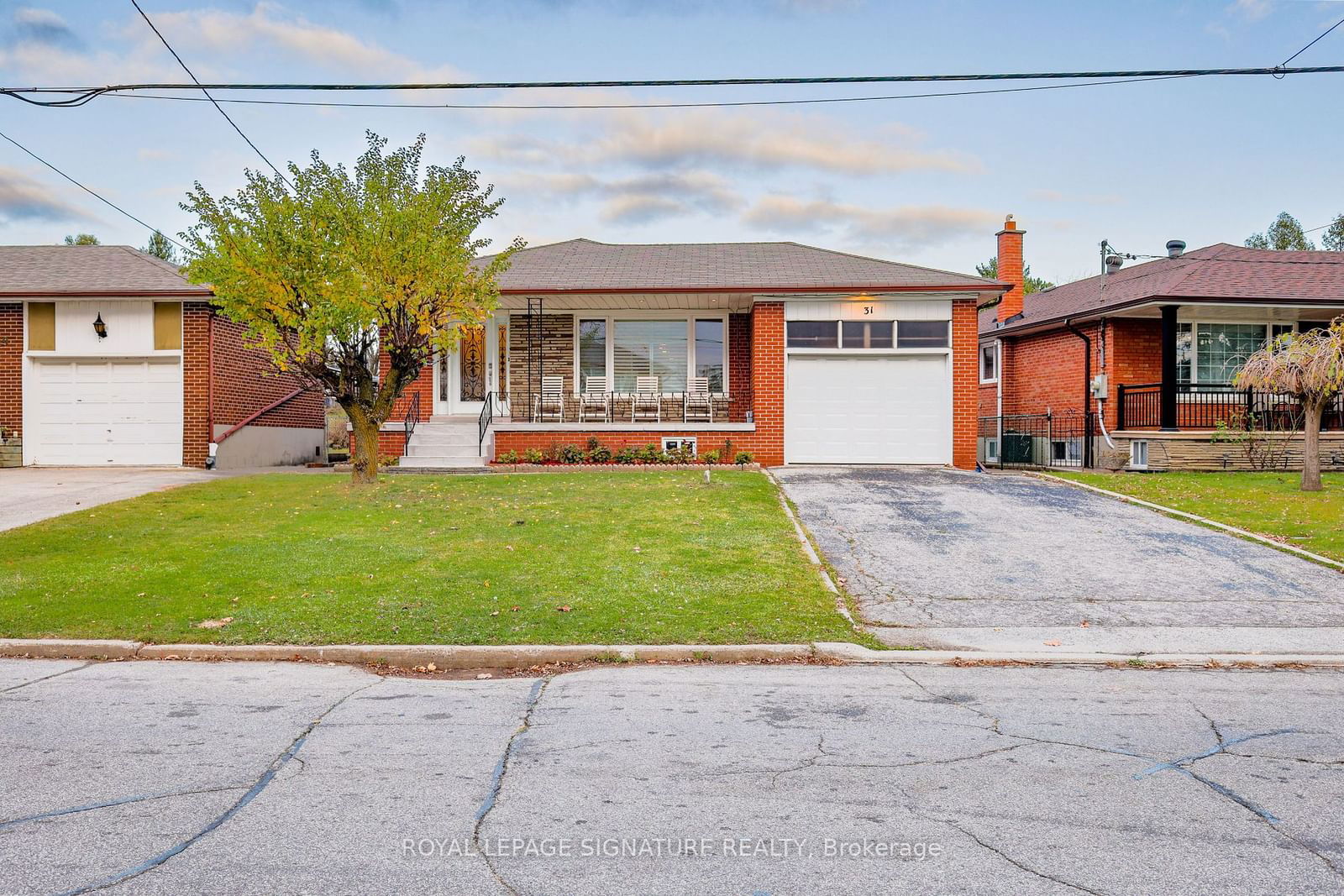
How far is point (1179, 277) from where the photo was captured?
71.6 ft

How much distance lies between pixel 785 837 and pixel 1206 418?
22748 mm

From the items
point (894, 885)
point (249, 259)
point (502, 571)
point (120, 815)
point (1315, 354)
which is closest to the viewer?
point (894, 885)

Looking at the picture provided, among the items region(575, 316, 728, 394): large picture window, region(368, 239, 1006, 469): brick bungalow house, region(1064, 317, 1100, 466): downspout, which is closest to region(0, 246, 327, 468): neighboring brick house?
region(368, 239, 1006, 469): brick bungalow house

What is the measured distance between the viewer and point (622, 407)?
821 inches

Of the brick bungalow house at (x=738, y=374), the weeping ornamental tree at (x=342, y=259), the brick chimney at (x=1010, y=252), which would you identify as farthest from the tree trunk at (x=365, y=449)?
the brick chimney at (x=1010, y=252)

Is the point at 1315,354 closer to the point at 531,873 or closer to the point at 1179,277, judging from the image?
the point at 1179,277

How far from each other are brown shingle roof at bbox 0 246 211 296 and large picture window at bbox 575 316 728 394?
355 inches

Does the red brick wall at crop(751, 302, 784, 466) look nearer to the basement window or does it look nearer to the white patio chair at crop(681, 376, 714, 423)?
the white patio chair at crop(681, 376, 714, 423)

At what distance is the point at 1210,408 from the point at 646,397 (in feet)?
46.9

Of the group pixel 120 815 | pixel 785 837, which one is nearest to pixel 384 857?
pixel 120 815

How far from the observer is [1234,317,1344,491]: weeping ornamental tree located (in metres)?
14.5

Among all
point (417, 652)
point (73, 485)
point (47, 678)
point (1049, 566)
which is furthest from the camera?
point (73, 485)

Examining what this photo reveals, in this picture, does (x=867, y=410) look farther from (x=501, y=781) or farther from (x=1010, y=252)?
(x=501, y=781)

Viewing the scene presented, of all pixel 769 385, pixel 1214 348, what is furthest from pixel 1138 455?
pixel 769 385
